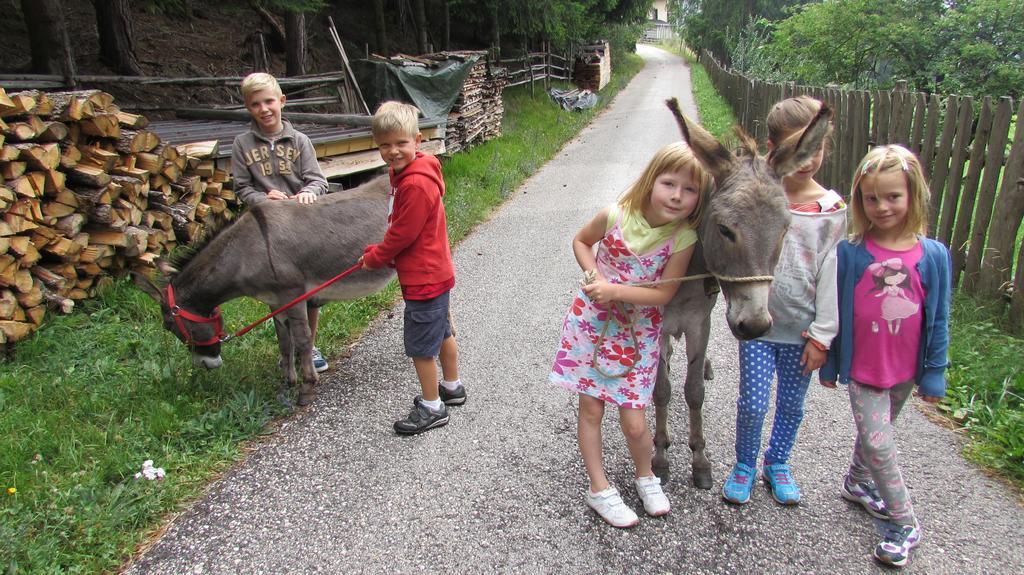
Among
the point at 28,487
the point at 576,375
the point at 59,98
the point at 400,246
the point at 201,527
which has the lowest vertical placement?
the point at 201,527

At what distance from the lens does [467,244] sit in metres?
7.47

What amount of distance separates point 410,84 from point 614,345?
9492 millimetres

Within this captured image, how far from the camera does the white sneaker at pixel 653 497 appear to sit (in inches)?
113

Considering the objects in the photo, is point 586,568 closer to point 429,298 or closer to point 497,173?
point 429,298

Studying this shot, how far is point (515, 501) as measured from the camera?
10.1ft

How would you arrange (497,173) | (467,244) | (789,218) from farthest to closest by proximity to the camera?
(497,173), (467,244), (789,218)

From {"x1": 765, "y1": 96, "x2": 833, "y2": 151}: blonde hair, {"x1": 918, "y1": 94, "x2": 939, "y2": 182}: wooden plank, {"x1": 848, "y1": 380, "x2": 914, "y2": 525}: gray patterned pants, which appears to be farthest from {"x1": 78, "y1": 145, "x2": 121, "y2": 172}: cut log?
{"x1": 918, "y1": 94, "x2": 939, "y2": 182}: wooden plank

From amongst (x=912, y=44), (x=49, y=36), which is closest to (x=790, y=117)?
(x=49, y=36)

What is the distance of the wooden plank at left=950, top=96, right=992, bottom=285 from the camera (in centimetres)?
479

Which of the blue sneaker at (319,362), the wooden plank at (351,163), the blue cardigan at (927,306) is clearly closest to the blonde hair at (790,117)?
the blue cardigan at (927,306)

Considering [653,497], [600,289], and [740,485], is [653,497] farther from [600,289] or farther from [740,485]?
[600,289]

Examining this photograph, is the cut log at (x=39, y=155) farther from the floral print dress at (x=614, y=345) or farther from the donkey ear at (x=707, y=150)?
the donkey ear at (x=707, y=150)

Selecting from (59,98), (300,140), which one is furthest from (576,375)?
(59,98)

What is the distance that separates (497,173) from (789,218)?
28.0 feet
